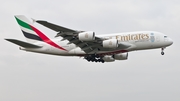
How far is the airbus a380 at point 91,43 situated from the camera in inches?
1908

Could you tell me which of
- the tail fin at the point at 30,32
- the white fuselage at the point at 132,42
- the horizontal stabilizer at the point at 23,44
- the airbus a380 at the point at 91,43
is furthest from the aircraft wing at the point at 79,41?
the horizontal stabilizer at the point at 23,44

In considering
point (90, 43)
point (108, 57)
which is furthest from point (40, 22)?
point (108, 57)

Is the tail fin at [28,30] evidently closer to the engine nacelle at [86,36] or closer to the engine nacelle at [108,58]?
the engine nacelle at [86,36]

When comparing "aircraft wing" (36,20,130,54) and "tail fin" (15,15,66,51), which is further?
"tail fin" (15,15,66,51)

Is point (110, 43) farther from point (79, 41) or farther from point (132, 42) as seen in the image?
point (79, 41)

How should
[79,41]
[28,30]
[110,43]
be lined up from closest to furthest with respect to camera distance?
1. [110,43]
2. [79,41]
3. [28,30]

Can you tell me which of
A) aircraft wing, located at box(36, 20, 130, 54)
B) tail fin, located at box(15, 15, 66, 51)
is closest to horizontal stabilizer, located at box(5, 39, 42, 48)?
tail fin, located at box(15, 15, 66, 51)

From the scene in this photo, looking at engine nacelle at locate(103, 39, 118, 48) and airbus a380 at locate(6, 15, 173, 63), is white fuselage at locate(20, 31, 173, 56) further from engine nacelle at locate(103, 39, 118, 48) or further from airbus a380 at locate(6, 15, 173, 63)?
engine nacelle at locate(103, 39, 118, 48)

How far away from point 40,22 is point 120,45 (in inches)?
412

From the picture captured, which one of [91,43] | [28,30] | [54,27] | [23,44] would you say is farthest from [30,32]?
[54,27]

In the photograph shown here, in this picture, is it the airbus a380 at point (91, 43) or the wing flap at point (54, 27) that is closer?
the wing flap at point (54, 27)

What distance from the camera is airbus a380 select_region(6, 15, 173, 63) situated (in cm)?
4847

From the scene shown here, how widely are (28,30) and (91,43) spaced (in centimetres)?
1023

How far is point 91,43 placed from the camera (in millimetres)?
49969
